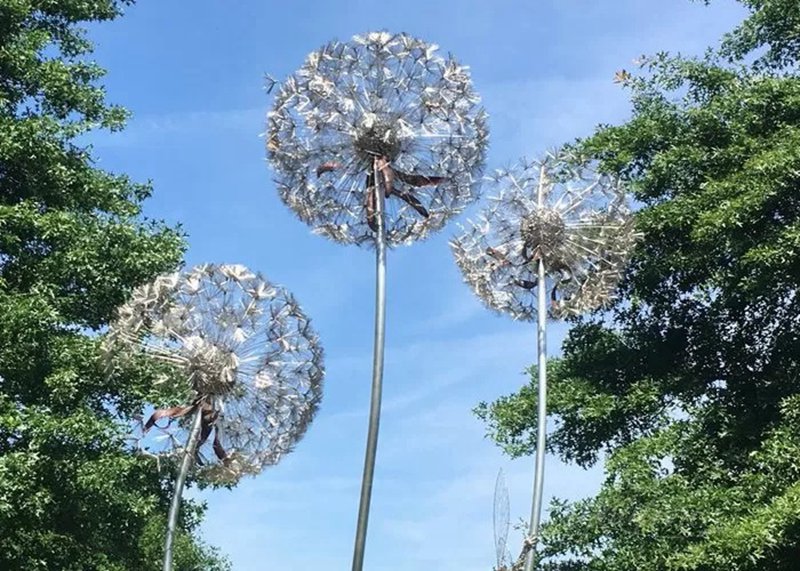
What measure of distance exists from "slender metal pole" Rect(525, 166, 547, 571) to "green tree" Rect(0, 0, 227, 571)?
15.6 ft

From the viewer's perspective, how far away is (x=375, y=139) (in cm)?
787

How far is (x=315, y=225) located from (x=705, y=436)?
8479 mm

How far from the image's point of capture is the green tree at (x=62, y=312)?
12523 mm

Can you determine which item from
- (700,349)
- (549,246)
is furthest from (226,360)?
(700,349)

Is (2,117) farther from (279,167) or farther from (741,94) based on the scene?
(741,94)

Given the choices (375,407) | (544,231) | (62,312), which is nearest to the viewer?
(375,407)

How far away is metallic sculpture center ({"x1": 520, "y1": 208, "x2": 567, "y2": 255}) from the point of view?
9969 mm

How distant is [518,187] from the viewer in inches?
406

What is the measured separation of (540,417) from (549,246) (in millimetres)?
2218

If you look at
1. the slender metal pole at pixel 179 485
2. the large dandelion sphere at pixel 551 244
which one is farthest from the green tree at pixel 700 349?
the slender metal pole at pixel 179 485

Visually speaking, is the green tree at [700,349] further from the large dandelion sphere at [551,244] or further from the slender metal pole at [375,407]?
the slender metal pole at [375,407]

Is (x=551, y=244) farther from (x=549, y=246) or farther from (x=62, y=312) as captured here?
(x=62, y=312)

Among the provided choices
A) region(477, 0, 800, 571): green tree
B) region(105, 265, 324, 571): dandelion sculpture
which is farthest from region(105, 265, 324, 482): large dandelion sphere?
region(477, 0, 800, 571): green tree

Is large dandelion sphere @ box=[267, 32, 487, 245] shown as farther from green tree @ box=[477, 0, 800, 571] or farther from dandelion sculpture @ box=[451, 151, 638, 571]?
green tree @ box=[477, 0, 800, 571]
